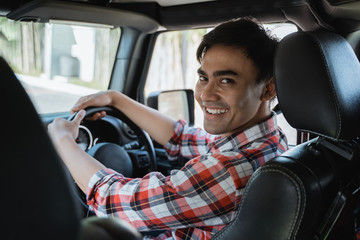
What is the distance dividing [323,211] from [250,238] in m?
0.27

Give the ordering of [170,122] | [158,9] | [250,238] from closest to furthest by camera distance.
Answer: [250,238] → [170,122] → [158,9]

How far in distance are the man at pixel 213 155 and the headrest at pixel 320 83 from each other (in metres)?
0.30

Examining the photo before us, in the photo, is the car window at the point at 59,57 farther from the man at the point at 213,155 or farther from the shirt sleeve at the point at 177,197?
the shirt sleeve at the point at 177,197

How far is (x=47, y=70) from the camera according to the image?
109 inches

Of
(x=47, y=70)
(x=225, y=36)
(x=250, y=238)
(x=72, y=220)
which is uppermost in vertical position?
(x=225, y=36)

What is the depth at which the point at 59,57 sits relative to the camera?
2.78m

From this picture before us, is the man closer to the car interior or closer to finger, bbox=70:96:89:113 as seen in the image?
finger, bbox=70:96:89:113

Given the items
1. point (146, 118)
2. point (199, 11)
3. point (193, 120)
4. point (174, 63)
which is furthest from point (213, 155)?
point (174, 63)

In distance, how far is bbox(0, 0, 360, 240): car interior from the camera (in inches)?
22.0

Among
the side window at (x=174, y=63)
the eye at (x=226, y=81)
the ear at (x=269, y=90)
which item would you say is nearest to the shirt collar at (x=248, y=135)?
the ear at (x=269, y=90)

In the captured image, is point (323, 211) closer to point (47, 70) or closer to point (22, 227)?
point (22, 227)

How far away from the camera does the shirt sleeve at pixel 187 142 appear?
2283mm

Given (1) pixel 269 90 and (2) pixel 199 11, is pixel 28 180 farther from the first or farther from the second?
(2) pixel 199 11

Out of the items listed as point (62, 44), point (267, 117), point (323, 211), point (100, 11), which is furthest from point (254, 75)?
point (62, 44)
